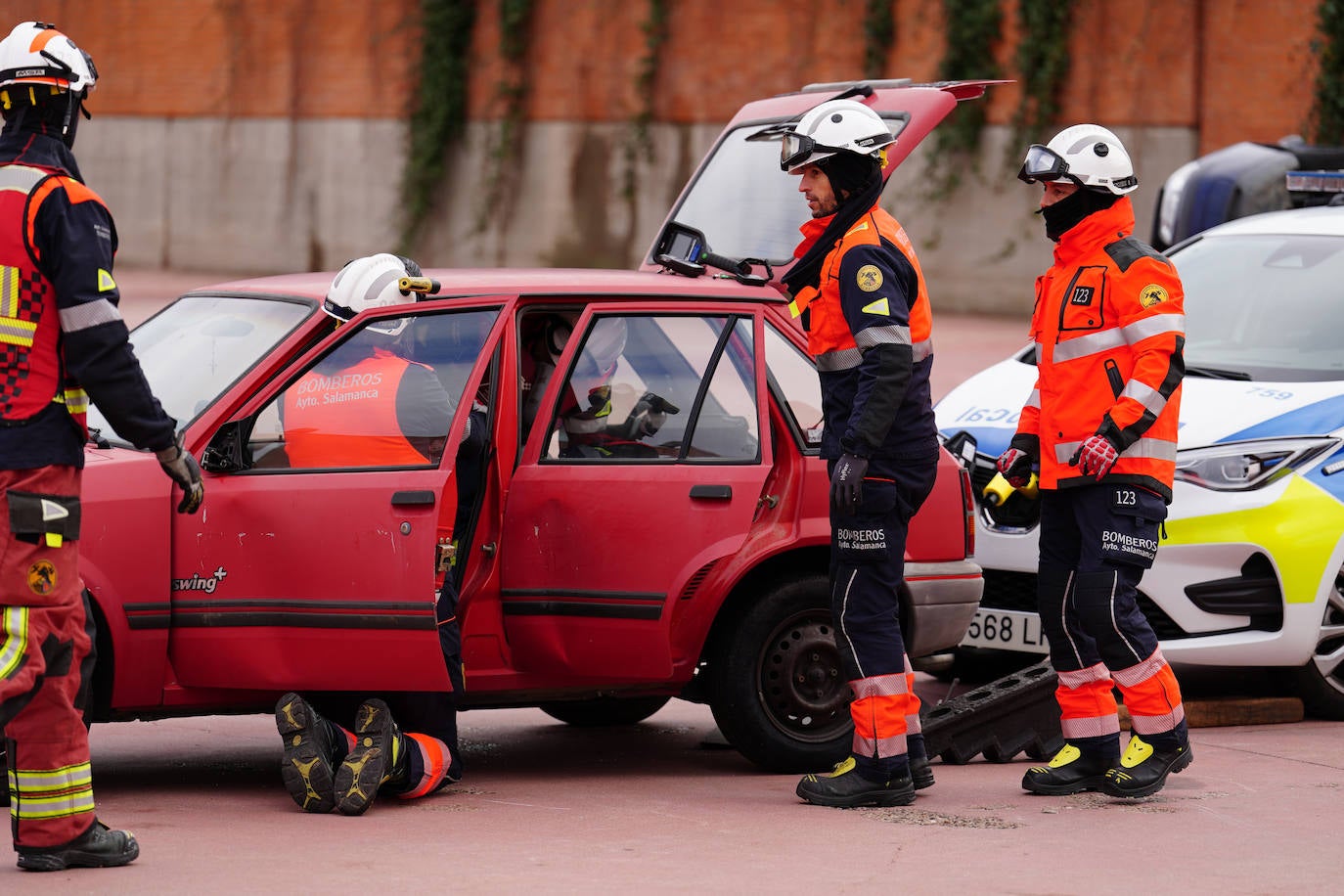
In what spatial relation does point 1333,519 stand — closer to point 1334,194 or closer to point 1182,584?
point 1182,584

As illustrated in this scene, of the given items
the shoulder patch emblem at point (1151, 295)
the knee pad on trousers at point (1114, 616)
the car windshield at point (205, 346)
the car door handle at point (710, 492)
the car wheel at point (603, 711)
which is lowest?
the car wheel at point (603, 711)

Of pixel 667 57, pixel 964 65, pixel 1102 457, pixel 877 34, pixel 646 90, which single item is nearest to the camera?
pixel 1102 457

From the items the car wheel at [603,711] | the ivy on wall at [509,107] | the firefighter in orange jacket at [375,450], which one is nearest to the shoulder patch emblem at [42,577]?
the firefighter in orange jacket at [375,450]

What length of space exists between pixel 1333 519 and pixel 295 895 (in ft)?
14.1

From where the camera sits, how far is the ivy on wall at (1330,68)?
20531 millimetres

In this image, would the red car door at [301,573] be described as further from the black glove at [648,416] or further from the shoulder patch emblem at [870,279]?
the shoulder patch emblem at [870,279]

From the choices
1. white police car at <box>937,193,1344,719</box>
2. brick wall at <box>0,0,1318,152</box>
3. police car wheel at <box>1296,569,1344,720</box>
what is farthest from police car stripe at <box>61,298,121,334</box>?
brick wall at <box>0,0,1318,152</box>

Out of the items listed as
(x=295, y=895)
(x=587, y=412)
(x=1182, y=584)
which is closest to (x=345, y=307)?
(x=587, y=412)

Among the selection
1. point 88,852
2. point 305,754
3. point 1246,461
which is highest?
point 1246,461

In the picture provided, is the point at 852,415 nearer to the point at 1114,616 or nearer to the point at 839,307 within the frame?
the point at 839,307

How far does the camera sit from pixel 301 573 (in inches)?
228

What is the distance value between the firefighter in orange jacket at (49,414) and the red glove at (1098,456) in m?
2.70

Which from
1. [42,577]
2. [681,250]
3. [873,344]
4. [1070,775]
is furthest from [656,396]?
[42,577]

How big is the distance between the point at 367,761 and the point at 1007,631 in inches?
112
